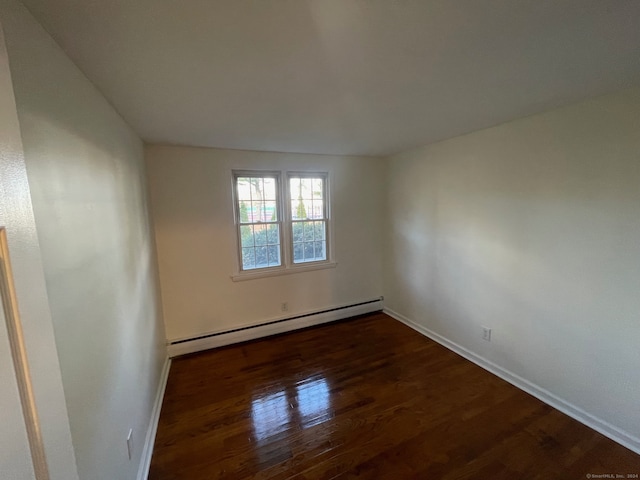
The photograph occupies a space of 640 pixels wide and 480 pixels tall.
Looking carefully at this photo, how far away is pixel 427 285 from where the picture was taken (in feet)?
10.8

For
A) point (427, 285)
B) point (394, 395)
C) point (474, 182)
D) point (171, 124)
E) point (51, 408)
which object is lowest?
point (394, 395)

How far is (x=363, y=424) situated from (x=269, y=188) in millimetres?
2567

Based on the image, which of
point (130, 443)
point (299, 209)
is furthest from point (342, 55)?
point (299, 209)

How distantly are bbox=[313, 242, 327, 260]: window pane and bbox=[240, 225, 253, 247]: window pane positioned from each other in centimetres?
85

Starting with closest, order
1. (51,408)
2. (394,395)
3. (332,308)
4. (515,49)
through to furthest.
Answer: (51,408) < (515,49) < (394,395) < (332,308)

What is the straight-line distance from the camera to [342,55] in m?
1.23

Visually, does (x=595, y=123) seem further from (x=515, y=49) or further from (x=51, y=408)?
(x=51, y=408)

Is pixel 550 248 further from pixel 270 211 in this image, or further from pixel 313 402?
pixel 270 211

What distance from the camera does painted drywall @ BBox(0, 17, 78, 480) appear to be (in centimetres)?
50

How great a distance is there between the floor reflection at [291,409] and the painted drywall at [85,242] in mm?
763

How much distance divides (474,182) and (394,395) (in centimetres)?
207

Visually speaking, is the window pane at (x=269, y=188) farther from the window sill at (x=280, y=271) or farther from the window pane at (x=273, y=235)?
the window sill at (x=280, y=271)

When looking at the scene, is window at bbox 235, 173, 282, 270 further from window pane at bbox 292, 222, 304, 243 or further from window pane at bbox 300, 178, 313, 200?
window pane at bbox 300, 178, 313, 200

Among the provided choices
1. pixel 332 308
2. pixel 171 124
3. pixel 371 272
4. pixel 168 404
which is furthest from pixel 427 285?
pixel 171 124
